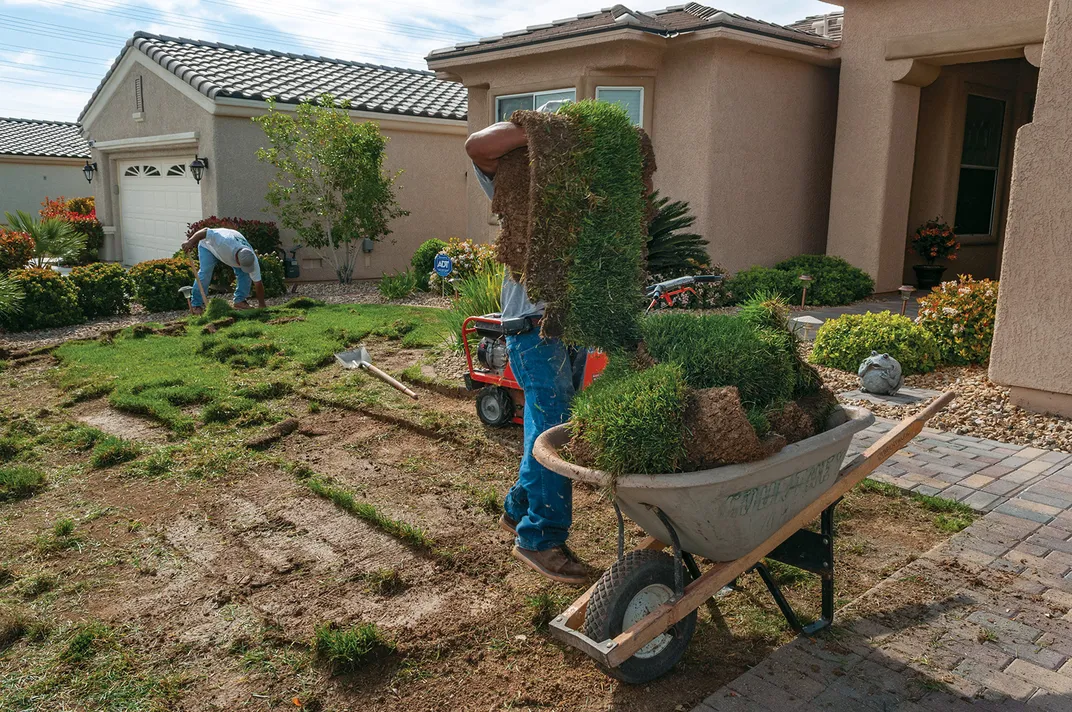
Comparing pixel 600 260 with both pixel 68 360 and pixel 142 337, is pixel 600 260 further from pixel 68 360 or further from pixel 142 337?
pixel 142 337

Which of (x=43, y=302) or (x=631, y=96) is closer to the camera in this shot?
(x=43, y=302)

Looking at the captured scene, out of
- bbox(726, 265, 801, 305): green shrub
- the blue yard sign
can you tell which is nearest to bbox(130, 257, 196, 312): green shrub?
the blue yard sign

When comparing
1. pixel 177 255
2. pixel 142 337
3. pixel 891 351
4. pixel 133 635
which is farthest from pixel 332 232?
pixel 133 635

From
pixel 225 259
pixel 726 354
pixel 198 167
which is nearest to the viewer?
pixel 726 354

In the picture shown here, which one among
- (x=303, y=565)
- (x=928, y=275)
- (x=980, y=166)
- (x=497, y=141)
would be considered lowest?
(x=303, y=565)

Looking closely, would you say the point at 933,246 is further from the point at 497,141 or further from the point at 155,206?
the point at 155,206

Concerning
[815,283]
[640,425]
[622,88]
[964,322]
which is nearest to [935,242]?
[815,283]

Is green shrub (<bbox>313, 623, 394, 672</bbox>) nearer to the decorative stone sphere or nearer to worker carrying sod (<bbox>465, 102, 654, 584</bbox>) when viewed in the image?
worker carrying sod (<bbox>465, 102, 654, 584</bbox>)

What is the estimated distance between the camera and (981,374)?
694 cm

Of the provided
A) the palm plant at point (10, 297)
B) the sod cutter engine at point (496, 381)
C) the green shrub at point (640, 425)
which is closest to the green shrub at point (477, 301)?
the sod cutter engine at point (496, 381)

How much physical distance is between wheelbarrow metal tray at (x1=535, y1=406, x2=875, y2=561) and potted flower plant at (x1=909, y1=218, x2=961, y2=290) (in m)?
11.1

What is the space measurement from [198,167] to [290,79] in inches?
126

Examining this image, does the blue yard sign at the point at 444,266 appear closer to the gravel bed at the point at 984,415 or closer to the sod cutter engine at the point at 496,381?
the sod cutter engine at the point at 496,381

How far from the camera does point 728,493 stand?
100 inches
